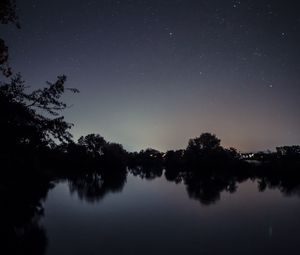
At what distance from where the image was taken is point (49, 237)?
24359mm

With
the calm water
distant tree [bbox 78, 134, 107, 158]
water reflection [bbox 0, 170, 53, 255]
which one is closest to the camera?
water reflection [bbox 0, 170, 53, 255]

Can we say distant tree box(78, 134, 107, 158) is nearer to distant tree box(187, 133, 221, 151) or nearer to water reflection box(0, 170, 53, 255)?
distant tree box(187, 133, 221, 151)

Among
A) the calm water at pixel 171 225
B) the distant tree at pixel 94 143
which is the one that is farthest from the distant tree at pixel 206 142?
the calm water at pixel 171 225

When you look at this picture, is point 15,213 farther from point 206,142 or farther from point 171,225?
point 206,142

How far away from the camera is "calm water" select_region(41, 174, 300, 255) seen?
74.9 ft

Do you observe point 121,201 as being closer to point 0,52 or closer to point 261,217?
point 261,217

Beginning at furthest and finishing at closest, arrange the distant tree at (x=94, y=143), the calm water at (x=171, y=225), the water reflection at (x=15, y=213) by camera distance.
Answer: the distant tree at (x=94, y=143), the calm water at (x=171, y=225), the water reflection at (x=15, y=213)

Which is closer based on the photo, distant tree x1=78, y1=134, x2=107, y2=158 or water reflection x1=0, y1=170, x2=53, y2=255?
water reflection x1=0, y1=170, x2=53, y2=255

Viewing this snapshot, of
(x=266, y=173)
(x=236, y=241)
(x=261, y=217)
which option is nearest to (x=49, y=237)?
(x=236, y=241)

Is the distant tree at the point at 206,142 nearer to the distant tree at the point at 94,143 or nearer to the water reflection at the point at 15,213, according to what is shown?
the distant tree at the point at 94,143

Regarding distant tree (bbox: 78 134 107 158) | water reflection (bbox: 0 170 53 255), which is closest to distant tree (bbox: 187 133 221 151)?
distant tree (bbox: 78 134 107 158)

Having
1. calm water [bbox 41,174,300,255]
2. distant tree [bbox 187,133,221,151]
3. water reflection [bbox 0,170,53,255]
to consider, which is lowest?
calm water [bbox 41,174,300,255]

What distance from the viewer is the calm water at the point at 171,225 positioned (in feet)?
74.9

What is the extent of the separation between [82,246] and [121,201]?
2453 centimetres
